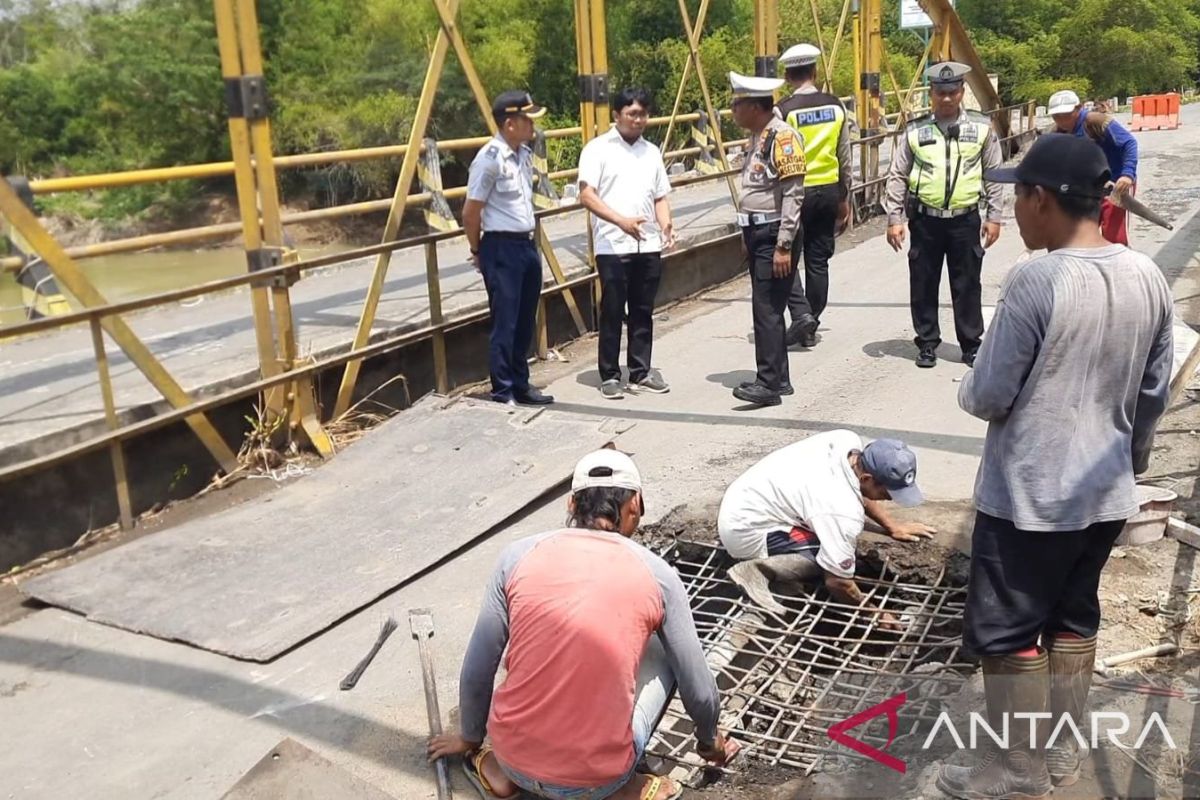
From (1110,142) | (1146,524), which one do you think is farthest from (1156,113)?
(1146,524)

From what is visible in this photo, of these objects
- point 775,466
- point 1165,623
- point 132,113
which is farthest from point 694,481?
point 132,113

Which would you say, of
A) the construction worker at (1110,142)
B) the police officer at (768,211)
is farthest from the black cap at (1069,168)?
the construction worker at (1110,142)

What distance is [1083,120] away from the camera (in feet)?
22.0

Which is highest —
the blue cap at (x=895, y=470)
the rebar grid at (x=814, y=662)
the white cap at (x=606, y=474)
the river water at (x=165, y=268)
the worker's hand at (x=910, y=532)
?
the white cap at (x=606, y=474)

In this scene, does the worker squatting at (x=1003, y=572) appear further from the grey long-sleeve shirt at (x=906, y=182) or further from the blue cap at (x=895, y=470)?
the grey long-sleeve shirt at (x=906, y=182)

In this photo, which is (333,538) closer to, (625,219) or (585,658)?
(585,658)

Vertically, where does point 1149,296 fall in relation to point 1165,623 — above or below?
above

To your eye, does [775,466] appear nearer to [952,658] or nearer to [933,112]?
[952,658]

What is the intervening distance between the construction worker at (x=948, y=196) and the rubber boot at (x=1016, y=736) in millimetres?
4088

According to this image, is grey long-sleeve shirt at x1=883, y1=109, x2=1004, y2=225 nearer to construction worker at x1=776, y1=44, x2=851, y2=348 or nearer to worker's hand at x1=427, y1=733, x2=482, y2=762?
construction worker at x1=776, y1=44, x2=851, y2=348

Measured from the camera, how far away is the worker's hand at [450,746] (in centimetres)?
305

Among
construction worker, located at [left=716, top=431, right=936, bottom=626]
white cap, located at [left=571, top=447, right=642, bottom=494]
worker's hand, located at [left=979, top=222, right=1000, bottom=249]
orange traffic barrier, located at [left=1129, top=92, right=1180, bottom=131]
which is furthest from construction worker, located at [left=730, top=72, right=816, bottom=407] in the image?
orange traffic barrier, located at [left=1129, top=92, right=1180, bottom=131]

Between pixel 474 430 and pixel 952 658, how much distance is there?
304cm

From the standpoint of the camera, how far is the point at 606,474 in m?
2.87
